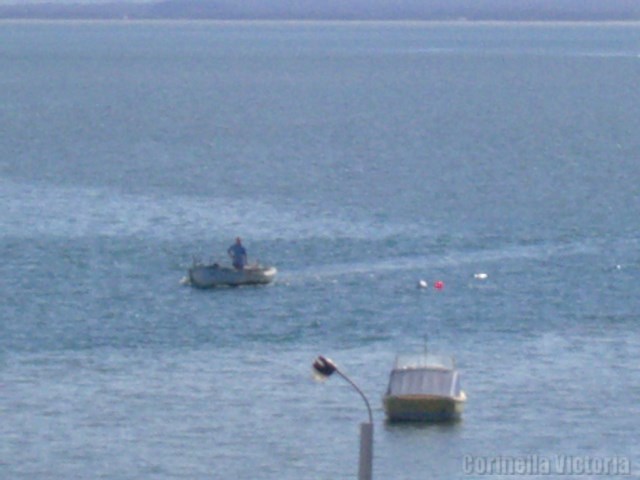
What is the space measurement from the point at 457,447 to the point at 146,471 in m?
5.08

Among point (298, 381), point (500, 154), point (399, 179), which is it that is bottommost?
point (298, 381)

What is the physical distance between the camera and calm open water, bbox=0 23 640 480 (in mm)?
31109

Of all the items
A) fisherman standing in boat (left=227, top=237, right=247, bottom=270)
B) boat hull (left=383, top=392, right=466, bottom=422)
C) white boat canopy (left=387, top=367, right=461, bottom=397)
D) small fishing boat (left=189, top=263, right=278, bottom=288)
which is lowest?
boat hull (left=383, top=392, right=466, bottom=422)

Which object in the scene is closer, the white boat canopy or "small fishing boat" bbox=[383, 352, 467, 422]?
"small fishing boat" bbox=[383, 352, 467, 422]

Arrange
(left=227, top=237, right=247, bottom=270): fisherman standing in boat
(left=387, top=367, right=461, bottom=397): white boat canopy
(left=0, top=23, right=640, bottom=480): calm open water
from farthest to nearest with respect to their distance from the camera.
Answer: (left=227, top=237, right=247, bottom=270): fisherman standing in boat → (left=387, top=367, right=461, bottom=397): white boat canopy → (left=0, top=23, right=640, bottom=480): calm open water

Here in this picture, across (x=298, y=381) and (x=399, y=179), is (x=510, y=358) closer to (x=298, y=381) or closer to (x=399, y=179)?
(x=298, y=381)

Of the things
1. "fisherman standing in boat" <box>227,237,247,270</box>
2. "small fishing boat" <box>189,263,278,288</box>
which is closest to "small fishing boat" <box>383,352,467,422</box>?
"small fishing boat" <box>189,263,278,288</box>

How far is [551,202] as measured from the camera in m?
62.5

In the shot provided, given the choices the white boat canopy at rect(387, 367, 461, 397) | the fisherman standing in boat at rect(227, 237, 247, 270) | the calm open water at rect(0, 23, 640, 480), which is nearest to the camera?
the calm open water at rect(0, 23, 640, 480)

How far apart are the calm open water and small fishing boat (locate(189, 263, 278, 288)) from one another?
393mm

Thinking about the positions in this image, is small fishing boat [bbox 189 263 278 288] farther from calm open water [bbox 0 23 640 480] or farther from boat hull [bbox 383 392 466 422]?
boat hull [bbox 383 392 466 422]

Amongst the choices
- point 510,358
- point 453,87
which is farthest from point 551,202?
point 453,87

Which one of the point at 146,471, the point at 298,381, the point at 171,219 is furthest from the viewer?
the point at 171,219

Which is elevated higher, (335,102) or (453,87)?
(453,87)
